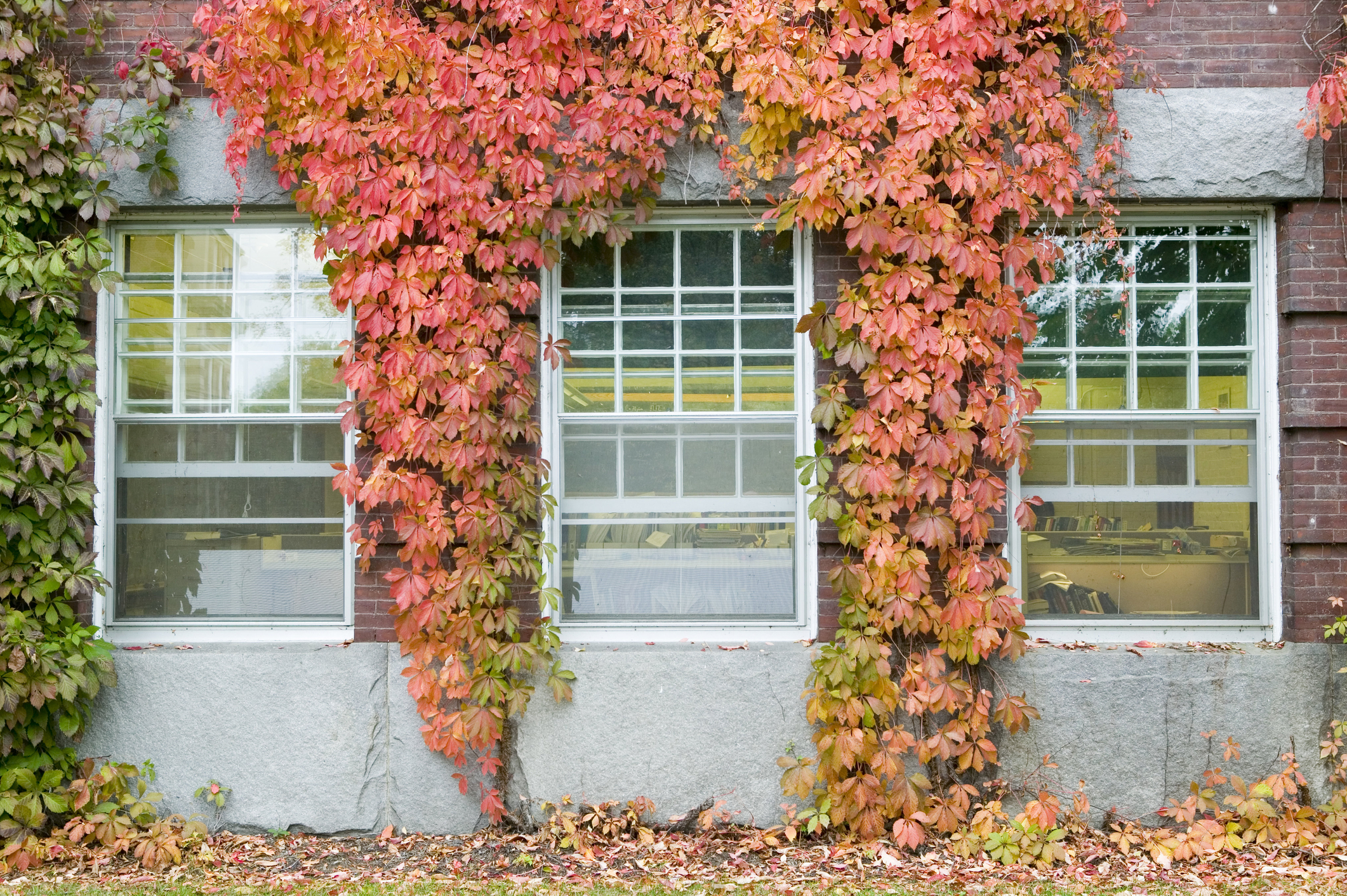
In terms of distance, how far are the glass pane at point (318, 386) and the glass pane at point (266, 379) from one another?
0.06 m

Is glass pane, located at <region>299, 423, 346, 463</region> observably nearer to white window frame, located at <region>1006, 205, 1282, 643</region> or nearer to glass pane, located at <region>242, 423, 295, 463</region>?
glass pane, located at <region>242, 423, 295, 463</region>

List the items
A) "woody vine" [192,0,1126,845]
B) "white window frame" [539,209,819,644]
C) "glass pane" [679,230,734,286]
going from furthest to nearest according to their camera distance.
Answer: "glass pane" [679,230,734,286], "white window frame" [539,209,819,644], "woody vine" [192,0,1126,845]

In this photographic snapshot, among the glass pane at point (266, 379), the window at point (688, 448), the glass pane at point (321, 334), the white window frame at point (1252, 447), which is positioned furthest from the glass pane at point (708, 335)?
the glass pane at point (266, 379)

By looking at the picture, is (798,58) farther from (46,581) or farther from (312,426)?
(46,581)

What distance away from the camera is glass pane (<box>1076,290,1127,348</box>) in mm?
4816

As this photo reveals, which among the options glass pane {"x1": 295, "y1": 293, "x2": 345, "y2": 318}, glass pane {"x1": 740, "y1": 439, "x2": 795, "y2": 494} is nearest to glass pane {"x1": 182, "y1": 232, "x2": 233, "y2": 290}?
glass pane {"x1": 295, "y1": 293, "x2": 345, "y2": 318}

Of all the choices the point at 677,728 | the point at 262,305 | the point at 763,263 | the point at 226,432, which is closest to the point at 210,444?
the point at 226,432

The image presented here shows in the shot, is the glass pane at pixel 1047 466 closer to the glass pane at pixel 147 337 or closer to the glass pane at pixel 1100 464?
the glass pane at pixel 1100 464

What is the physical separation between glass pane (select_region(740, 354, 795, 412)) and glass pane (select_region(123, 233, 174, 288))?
3103 mm

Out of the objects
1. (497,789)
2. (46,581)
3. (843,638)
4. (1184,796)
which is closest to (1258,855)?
(1184,796)

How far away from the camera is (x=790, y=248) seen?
15.8 ft

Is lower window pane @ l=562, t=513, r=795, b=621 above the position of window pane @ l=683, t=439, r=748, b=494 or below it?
below

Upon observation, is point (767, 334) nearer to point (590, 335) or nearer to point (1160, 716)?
point (590, 335)

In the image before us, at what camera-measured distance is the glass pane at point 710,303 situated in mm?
4836
